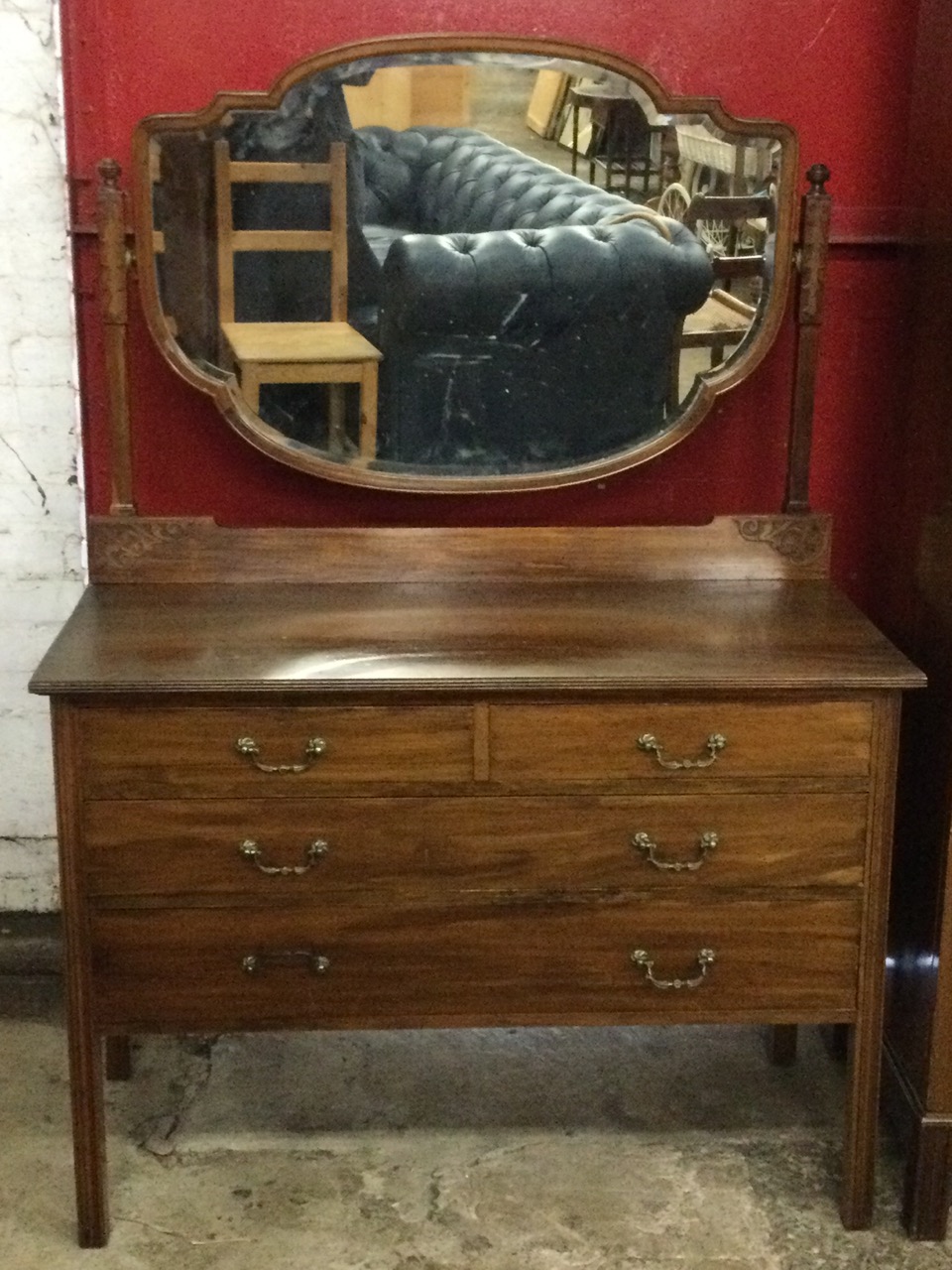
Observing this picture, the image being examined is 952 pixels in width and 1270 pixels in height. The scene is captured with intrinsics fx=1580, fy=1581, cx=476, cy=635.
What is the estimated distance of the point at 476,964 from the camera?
86.4 inches

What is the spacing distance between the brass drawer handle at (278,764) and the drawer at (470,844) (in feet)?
0.16

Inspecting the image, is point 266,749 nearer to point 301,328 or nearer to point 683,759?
point 683,759

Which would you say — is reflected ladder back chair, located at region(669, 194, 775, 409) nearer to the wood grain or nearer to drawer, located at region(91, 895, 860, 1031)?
the wood grain

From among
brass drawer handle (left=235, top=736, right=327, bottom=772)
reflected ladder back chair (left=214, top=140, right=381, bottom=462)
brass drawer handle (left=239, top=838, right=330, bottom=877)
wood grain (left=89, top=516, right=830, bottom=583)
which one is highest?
reflected ladder back chair (left=214, top=140, right=381, bottom=462)

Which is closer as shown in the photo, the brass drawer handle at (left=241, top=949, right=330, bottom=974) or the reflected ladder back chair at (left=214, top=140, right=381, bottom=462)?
the brass drawer handle at (left=241, top=949, right=330, bottom=974)

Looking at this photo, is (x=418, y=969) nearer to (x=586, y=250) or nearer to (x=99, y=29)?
(x=586, y=250)

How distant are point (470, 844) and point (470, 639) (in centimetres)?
29

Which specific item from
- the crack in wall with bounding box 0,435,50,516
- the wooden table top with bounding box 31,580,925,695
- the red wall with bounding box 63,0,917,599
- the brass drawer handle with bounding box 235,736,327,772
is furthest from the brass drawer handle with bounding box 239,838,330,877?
the crack in wall with bounding box 0,435,50,516

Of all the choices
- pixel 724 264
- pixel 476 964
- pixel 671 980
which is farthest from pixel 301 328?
pixel 671 980

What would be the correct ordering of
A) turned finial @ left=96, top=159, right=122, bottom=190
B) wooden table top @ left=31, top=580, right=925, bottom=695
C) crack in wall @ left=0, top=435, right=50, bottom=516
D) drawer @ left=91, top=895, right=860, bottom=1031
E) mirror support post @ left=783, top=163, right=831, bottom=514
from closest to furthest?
wooden table top @ left=31, top=580, right=925, bottom=695
drawer @ left=91, top=895, right=860, bottom=1031
turned finial @ left=96, top=159, right=122, bottom=190
mirror support post @ left=783, top=163, right=831, bottom=514
crack in wall @ left=0, top=435, right=50, bottom=516

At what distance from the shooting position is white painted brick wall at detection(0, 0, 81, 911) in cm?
243

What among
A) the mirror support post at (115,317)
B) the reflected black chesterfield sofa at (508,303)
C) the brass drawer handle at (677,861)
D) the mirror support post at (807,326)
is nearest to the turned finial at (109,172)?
the mirror support post at (115,317)

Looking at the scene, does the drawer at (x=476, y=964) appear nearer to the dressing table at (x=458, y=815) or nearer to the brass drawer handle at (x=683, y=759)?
the dressing table at (x=458, y=815)

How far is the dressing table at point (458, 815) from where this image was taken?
2090 millimetres
